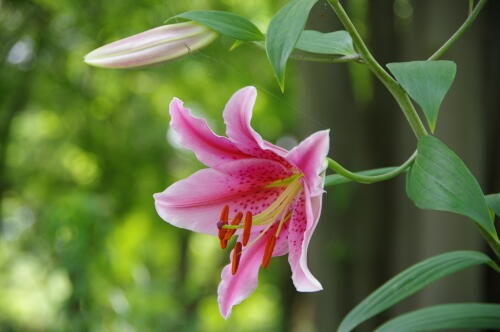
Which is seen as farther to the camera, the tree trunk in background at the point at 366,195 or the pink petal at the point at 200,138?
the tree trunk in background at the point at 366,195

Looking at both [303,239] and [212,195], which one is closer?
[303,239]

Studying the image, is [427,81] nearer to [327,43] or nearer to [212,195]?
[327,43]

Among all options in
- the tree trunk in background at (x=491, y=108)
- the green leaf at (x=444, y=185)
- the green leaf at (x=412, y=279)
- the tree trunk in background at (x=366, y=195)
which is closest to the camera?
the green leaf at (x=444, y=185)

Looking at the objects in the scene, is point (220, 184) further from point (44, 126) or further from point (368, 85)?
point (44, 126)

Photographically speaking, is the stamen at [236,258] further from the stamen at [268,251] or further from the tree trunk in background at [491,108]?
the tree trunk in background at [491,108]

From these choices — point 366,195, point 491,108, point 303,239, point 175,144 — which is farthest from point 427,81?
point 366,195

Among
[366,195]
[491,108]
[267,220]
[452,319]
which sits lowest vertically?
[366,195]

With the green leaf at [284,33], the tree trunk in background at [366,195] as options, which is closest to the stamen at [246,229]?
the green leaf at [284,33]

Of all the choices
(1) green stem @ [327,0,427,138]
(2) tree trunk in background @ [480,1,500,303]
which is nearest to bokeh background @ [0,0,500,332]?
(2) tree trunk in background @ [480,1,500,303]
